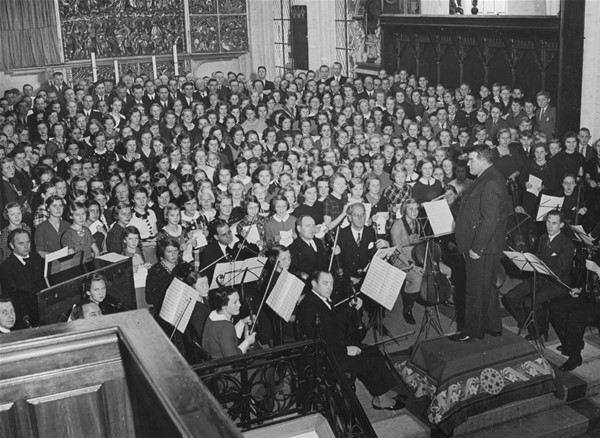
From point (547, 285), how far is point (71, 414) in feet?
20.8

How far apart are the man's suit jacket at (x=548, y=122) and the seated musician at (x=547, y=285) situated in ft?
16.0

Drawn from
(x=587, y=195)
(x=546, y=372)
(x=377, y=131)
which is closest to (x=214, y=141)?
(x=377, y=131)

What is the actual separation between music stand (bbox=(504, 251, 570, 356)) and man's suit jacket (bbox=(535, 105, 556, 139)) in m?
5.35

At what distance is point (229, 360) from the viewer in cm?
428

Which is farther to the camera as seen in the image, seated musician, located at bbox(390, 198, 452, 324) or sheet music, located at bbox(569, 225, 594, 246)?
seated musician, located at bbox(390, 198, 452, 324)

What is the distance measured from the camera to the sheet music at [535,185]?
31.4ft

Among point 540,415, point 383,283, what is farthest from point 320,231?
point 540,415

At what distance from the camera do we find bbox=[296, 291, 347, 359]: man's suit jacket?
609cm

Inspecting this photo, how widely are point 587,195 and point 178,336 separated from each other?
18.5ft

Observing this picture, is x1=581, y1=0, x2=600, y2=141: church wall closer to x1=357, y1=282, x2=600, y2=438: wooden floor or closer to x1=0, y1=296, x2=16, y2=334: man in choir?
x1=357, y1=282, x2=600, y2=438: wooden floor

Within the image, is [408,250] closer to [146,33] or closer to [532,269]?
[532,269]

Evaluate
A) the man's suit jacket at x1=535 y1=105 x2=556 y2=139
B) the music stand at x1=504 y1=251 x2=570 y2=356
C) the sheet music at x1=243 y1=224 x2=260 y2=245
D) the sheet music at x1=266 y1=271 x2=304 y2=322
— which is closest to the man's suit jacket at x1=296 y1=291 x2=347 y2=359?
the sheet music at x1=266 y1=271 x2=304 y2=322

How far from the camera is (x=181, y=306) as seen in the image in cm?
573

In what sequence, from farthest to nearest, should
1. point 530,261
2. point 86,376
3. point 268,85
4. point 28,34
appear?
point 28,34 < point 268,85 < point 530,261 < point 86,376
